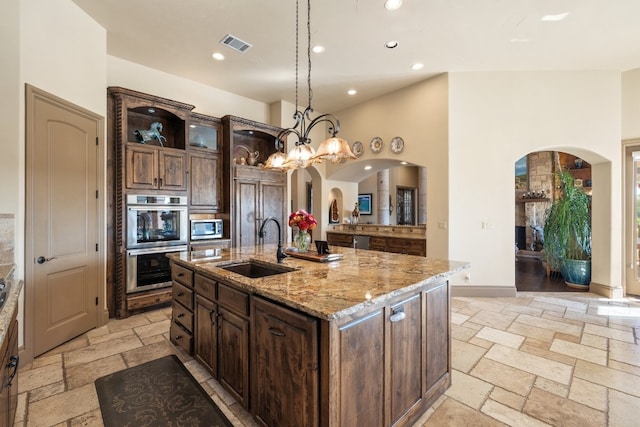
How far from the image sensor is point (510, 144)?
466 centimetres

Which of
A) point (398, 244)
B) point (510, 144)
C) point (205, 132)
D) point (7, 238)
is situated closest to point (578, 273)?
point (510, 144)

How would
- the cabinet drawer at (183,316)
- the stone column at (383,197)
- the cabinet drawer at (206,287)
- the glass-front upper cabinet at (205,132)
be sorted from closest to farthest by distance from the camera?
the cabinet drawer at (206,287), the cabinet drawer at (183,316), the glass-front upper cabinet at (205,132), the stone column at (383,197)

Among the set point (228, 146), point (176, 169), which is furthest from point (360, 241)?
point (176, 169)

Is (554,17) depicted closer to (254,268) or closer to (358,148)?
(358,148)

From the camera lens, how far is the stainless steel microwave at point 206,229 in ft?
14.9

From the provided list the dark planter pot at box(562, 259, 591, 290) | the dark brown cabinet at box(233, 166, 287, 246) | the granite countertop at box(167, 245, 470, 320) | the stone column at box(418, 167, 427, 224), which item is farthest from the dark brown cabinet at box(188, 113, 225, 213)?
the stone column at box(418, 167, 427, 224)

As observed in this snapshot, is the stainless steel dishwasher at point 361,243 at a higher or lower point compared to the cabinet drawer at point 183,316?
higher

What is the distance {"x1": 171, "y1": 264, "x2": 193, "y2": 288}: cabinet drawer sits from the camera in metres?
2.54

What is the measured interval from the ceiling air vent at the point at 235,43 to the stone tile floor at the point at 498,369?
144 inches

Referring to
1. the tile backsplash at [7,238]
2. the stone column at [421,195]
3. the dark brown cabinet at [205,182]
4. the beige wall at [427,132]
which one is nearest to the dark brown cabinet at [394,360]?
the tile backsplash at [7,238]

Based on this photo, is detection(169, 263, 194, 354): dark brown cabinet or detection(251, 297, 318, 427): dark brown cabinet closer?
detection(251, 297, 318, 427): dark brown cabinet

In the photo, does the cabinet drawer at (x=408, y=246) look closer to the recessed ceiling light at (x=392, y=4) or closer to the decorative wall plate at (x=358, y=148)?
the decorative wall plate at (x=358, y=148)

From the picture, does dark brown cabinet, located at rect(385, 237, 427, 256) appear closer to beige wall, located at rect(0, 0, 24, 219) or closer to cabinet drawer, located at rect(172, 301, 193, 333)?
cabinet drawer, located at rect(172, 301, 193, 333)

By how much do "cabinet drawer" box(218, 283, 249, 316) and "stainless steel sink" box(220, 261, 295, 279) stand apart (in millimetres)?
456
